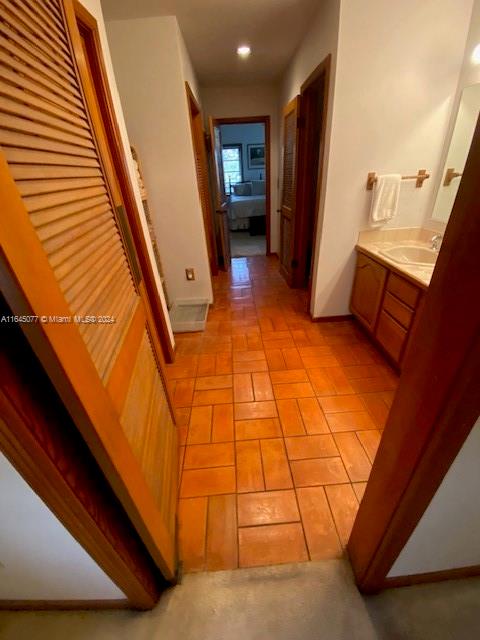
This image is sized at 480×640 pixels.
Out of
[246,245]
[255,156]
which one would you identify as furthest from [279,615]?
[255,156]

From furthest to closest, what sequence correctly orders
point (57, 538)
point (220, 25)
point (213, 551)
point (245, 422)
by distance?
point (220, 25) → point (245, 422) → point (213, 551) → point (57, 538)

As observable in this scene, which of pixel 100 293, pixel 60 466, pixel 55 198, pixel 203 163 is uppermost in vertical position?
pixel 203 163

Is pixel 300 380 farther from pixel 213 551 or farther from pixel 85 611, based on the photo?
pixel 85 611

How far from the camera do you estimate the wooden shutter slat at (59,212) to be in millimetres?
486

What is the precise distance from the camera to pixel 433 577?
0.97m

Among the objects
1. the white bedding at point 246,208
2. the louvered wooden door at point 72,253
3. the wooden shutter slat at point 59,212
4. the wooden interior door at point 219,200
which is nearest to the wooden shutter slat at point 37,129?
the louvered wooden door at point 72,253

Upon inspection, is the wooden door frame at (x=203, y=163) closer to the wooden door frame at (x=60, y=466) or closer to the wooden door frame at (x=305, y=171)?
the wooden door frame at (x=305, y=171)

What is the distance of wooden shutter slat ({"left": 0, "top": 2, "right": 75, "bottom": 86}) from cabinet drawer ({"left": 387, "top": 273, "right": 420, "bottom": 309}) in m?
1.78

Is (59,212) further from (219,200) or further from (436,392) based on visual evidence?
(219,200)

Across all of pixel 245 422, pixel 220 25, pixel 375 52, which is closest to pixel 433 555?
pixel 245 422

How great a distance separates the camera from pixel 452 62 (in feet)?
5.73

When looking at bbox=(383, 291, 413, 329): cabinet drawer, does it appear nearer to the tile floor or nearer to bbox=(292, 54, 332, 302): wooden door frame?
the tile floor

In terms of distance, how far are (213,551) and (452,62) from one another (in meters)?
3.09

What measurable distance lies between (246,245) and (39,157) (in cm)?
490
